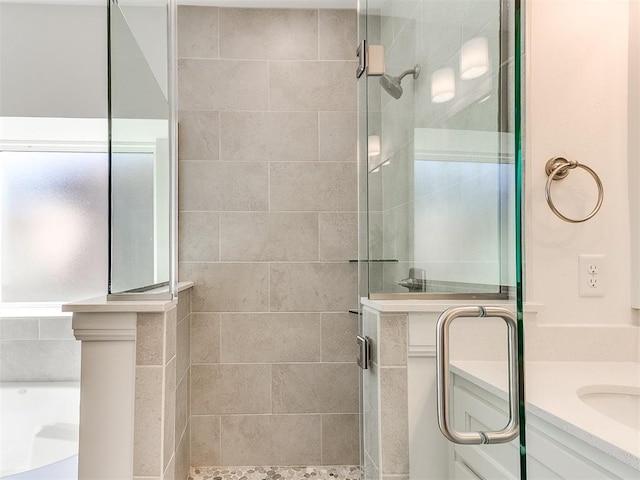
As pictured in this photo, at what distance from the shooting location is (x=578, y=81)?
1.38m

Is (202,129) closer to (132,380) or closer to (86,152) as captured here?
(86,152)

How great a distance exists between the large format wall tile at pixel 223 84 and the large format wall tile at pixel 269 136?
0.07 m

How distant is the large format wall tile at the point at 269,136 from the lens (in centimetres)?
242

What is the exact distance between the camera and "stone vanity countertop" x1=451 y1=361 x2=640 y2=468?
0.66m

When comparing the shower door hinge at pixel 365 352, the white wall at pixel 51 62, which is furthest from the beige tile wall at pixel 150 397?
the white wall at pixel 51 62

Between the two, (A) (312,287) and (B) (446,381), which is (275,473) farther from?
(B) (446,381)

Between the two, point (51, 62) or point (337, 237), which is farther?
point (337, 237)

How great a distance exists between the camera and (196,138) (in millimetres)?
2410

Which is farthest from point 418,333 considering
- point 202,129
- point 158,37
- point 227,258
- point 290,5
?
point 290,5

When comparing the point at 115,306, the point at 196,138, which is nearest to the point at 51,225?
the point at 196,138

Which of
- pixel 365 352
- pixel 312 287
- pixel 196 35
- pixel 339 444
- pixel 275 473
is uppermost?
pixel 196 35

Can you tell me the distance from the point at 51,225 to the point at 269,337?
52.5 inches

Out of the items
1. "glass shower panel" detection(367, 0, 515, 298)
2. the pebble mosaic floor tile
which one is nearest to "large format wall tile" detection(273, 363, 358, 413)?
the pebble mosaic floor tile

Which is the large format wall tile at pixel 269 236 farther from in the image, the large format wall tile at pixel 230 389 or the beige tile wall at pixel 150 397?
the beige tile wall at pixel 150 397
